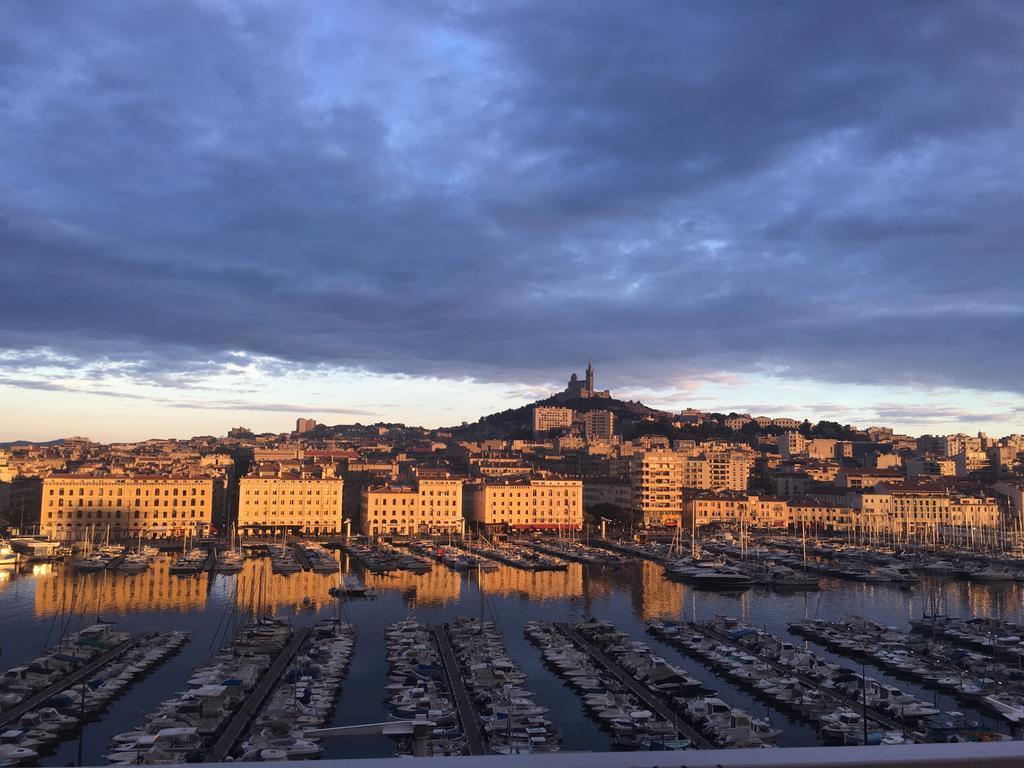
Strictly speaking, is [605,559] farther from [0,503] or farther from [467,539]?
[0,503]

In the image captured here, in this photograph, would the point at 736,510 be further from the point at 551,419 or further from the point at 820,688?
the point at 551,419

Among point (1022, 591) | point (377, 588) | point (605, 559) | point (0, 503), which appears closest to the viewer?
point (377, 588)

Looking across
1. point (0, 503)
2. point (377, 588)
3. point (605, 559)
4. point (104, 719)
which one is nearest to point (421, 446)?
point (0, 503)

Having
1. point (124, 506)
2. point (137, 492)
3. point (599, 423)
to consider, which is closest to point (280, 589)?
point (124, 506)

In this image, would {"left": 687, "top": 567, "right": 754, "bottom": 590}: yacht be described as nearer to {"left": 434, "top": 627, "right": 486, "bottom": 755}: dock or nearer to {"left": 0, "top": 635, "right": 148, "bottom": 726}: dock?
{"left": 434, "top": 627, "right": 486, "bottom": 755}: dock

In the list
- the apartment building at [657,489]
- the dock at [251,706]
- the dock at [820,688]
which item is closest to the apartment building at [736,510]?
the apartment building at [657,489]

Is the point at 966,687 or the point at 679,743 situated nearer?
the point at 679,743

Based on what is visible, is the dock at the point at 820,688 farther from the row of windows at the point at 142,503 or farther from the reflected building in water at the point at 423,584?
the row of windows at the point at 142,503

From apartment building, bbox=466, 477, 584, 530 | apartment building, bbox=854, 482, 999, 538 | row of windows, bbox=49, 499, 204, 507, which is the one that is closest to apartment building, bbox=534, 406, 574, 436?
apartment building, bbox=466, 477, 584, 530
